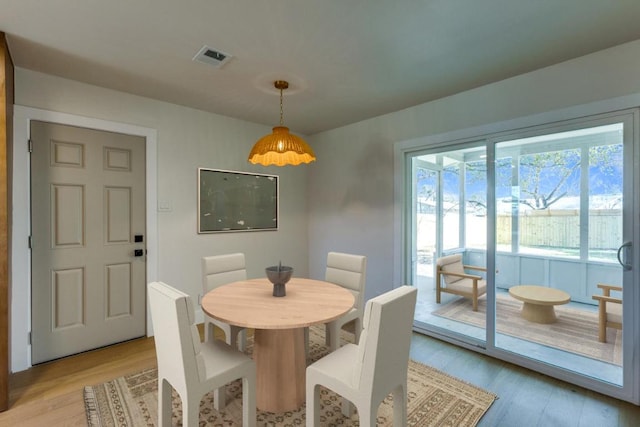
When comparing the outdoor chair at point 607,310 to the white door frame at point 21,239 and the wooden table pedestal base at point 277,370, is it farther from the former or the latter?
the white door frame at point 21,239

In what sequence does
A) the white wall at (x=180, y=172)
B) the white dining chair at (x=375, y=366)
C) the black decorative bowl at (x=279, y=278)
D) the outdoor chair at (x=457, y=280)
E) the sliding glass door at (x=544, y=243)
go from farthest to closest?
the outdoor chair at (x=457, y=280), the white wall at (x=180, y=172), the sliding glass door at (x=544, y=243), the black decorative bowl at (x=279, y=278), the white dining chair at (x=375, y=366)

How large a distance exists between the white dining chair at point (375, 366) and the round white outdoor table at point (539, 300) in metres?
1.65

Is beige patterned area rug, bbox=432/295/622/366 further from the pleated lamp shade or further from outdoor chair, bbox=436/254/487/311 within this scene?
the pleated lamp shade

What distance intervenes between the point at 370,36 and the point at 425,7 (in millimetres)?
373

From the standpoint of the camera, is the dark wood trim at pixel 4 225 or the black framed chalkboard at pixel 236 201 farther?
the black framed chalkboard at pixel 236 201

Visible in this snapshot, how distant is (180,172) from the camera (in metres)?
3.20

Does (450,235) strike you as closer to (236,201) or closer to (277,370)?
(277,370)

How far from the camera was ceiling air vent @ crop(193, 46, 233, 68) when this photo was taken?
2076 millimetres

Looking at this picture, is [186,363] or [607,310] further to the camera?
[607,310]

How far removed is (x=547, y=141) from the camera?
95.3 inches

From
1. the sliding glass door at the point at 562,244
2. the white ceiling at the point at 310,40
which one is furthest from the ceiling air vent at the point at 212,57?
the sliding glass door at the point at 562,244

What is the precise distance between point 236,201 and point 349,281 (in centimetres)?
181

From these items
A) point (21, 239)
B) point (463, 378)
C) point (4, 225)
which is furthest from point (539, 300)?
point (21, 239)

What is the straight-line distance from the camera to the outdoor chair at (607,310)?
2.14m
